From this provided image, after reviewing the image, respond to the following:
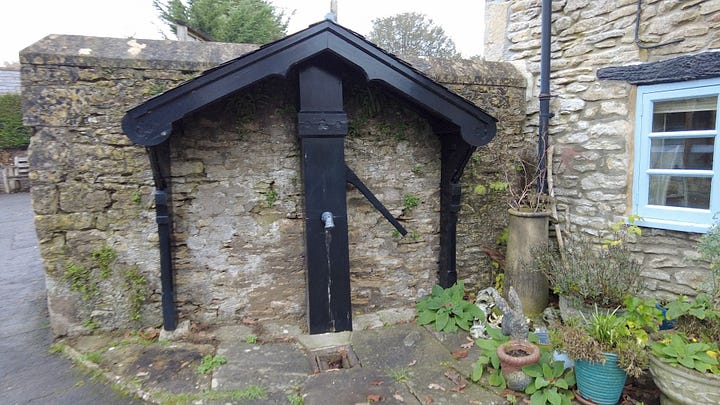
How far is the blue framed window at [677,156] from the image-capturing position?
3.40 meters

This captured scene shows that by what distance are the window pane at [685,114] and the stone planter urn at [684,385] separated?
6.94 ft

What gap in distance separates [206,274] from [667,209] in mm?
4382

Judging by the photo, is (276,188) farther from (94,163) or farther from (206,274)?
(94,163)

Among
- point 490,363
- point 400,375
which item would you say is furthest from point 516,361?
point 400,375

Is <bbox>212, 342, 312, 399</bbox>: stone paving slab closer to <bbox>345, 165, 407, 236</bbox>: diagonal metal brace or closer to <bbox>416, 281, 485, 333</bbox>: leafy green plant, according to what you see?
<bbox>416, 281, 485, 333</bbox>: leafy green plant

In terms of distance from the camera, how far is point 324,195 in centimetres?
370

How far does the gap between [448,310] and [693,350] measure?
1978 millimetres

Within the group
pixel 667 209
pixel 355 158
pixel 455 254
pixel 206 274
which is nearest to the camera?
pixel 667 209

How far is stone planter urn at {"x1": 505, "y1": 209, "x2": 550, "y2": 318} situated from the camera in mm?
4117

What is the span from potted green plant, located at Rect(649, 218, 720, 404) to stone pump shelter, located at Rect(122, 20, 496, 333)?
6.56 ft

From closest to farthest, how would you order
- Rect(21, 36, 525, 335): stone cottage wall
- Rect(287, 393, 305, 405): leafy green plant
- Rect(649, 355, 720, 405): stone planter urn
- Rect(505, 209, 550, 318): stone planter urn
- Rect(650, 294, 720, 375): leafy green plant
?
Rect(649, 355, 720, 405): stone planter urn, Rect(650, 294, 720, 375): leafy green plant, Rect(287, 393, 305, 405): leafy green plant, Rect(21, 36, 525, 335): stone cottage wall, Rect(505, 209, 550, 318): stone planter urn

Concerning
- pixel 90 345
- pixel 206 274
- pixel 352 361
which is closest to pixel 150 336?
pixel 90 345

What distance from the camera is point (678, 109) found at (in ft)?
11.9

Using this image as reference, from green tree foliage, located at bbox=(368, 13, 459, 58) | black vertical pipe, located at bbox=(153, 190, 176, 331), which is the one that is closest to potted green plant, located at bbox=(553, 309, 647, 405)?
black vertical pipe, located at bbox=(153, 190, 176, 331)
